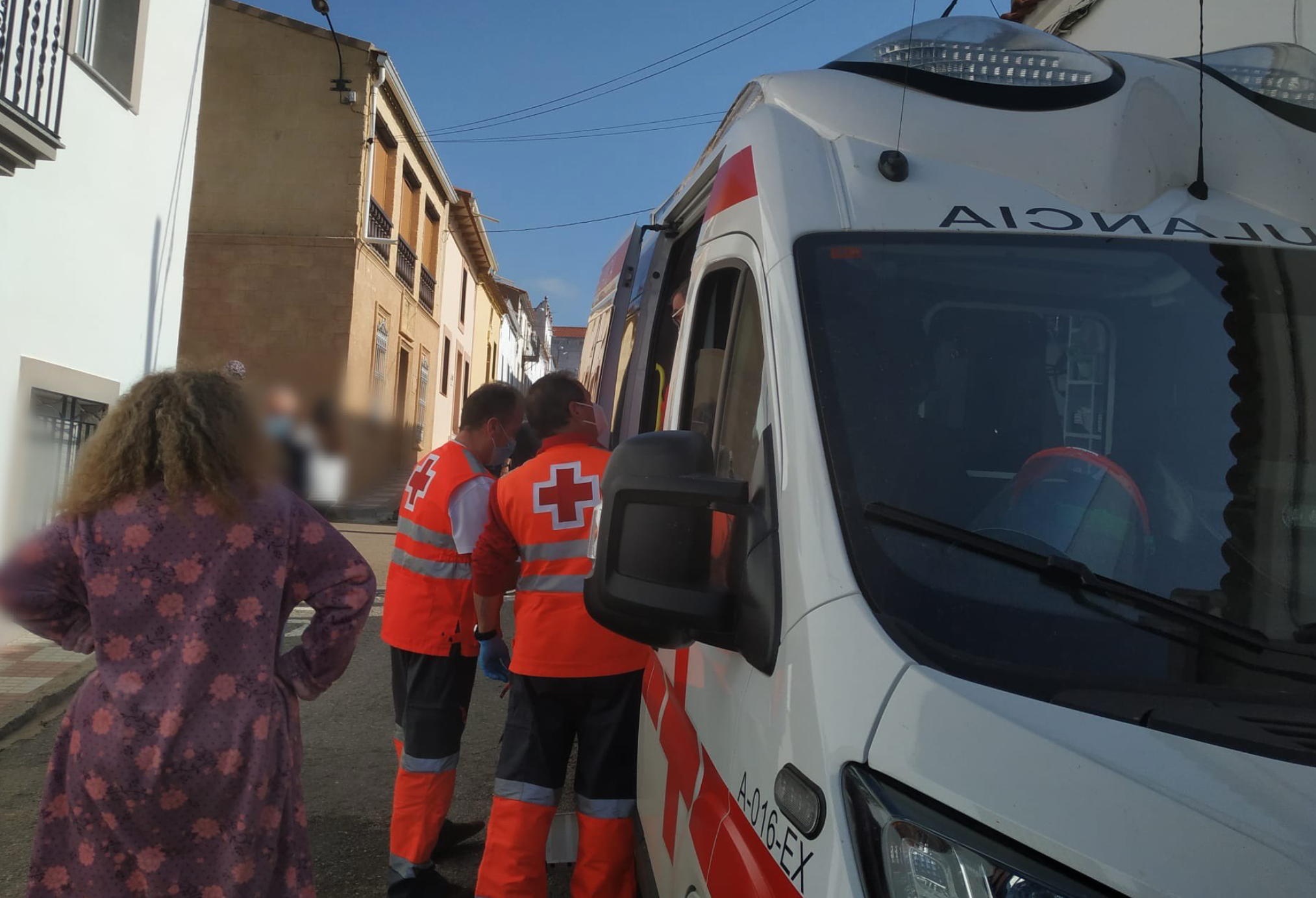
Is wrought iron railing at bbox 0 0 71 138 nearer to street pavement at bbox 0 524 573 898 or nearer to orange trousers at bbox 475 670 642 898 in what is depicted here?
street pavement at bbox 0 524 573 898

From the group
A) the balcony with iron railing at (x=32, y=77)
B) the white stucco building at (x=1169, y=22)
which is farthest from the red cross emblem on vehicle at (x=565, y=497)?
the balcony with iron railing at (x=32, y=77)

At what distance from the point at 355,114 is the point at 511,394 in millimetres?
14356

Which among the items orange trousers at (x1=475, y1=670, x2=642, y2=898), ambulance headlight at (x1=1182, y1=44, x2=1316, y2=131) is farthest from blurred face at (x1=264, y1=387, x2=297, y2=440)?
ambulance headlight at (x1=1182, y1=44, x2=1316, y2=131)

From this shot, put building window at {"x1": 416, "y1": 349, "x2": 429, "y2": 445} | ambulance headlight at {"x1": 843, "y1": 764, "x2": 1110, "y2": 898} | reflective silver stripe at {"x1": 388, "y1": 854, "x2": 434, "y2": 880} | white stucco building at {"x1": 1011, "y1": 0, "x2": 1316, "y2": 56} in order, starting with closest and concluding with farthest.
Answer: ambulance headlight at {"x1": 843, "y1": 764, "x2": 1110, "y2": 898}, reflective silver stripe at {"x1": 388, "y1": 854, "x2": 434, "y2": 880}, white stucco building at {"x1": 1011, "y1": 0, "x2": 1316, "y2": 56}, building window at {"x1": 416, "y1": 349, "x2": 429, "y2": 445}

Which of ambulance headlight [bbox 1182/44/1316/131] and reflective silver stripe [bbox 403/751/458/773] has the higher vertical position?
ambulance headlight [bbox 1182/44/1316/131]

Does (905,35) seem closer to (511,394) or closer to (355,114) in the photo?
(511,394)

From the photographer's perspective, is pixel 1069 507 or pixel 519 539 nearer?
pixel 1069 507

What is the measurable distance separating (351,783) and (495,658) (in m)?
1.72

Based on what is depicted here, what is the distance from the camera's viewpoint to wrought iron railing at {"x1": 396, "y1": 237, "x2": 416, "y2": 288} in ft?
65.7

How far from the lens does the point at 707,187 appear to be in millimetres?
3203

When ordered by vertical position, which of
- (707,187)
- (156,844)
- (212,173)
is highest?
(212,173)

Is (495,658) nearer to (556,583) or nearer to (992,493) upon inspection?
(556,583)

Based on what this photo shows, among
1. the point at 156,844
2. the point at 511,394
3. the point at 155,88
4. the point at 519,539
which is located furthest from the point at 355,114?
the point at 156,844

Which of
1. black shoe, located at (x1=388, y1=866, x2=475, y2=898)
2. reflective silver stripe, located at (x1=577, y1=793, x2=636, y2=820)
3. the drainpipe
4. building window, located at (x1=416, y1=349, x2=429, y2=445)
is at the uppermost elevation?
the drainpipe
